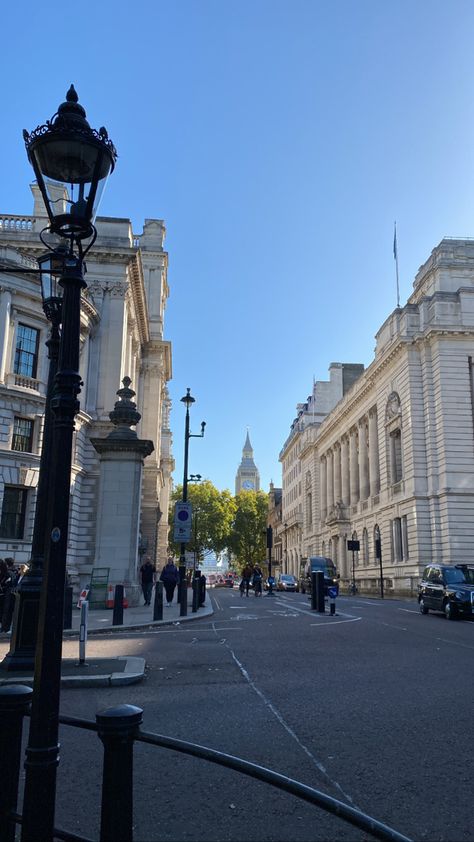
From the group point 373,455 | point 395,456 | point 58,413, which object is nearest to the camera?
point 58,413

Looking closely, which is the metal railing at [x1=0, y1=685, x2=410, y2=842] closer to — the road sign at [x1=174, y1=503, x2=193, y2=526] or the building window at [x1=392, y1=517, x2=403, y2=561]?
the road sign at [x1=174, y1=503, x2=193, y2=526]

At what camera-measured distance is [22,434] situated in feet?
92.9

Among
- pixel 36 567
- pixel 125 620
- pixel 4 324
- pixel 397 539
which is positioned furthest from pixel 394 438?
pixel 36 567

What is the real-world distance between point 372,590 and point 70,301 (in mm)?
47193

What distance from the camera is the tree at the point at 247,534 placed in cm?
10750

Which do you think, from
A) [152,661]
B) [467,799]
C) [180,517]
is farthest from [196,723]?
[180,517]

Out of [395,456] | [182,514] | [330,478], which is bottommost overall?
[182,514]

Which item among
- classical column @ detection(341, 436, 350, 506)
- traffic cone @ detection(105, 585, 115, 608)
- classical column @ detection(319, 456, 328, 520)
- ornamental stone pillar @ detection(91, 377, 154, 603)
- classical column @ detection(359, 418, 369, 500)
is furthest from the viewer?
classical column @ detection(319, 456, 328, 520)

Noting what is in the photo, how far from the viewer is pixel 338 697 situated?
24.2ft

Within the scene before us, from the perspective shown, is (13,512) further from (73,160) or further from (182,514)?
(73,160)

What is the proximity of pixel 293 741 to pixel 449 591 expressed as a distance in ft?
53.6

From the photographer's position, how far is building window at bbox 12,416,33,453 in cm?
2800

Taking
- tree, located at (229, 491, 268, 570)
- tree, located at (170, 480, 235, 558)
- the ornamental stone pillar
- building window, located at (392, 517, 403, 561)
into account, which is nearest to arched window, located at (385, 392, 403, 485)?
building window, located at (392, 517, 403, 561)

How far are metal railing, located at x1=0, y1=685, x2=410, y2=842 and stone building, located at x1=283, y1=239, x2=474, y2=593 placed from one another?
122 ft
